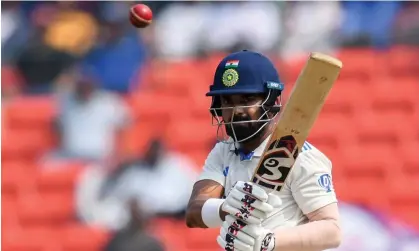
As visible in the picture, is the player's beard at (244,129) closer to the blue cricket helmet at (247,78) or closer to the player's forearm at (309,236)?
the blue cricket helmet at (247,78)

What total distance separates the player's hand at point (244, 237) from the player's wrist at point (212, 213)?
4.1 inches

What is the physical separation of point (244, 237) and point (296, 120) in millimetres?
338

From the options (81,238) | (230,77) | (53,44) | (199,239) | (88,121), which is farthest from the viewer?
(53,44)

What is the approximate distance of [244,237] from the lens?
2412 mm

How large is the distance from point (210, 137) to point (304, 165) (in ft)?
12.7

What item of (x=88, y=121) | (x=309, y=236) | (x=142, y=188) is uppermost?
(x=309, y=236)

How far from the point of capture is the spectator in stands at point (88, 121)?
6555 millimetres

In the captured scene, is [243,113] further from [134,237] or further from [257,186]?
[134,237]

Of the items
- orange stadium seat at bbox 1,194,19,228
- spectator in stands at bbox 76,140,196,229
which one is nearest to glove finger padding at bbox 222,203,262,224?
spectator in stands at bbox 76,140,196,229

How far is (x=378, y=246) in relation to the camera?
20.0 ft

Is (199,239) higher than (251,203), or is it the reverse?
(251,203)

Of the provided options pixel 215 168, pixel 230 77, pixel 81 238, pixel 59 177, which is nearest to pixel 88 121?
pixel 59 177

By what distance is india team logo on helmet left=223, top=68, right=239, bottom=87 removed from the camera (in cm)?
263

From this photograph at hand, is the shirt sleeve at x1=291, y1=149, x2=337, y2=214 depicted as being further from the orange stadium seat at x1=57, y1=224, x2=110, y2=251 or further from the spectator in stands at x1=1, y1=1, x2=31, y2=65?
the spectator in stands at x1=1, y1=1, x2=31, y2=65
